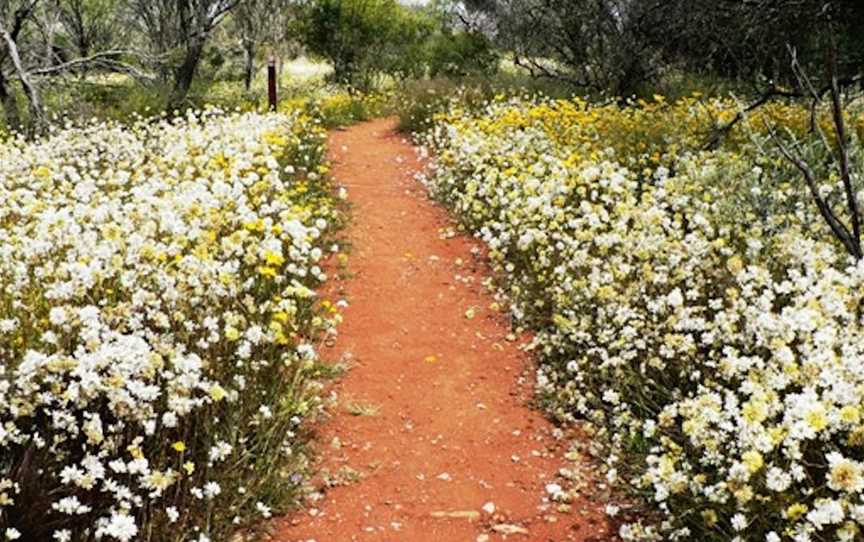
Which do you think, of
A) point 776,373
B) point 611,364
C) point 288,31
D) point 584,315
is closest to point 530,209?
point 584,315

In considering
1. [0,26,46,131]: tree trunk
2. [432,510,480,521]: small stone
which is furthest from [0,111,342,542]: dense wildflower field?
[0,26,46,131]: tree trunk

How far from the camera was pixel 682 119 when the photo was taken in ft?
36.6

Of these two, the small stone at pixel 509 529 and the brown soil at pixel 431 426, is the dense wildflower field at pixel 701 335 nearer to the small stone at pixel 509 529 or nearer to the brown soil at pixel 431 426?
the brown soil at pixel 431 426

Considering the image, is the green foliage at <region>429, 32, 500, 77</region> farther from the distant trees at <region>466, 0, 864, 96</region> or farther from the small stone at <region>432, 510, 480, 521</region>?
the small stone at <region>432, 510, 480, 521</region>

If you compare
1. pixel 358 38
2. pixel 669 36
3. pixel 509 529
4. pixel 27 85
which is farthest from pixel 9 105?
pixel 358 38

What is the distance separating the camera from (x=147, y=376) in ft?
12.0

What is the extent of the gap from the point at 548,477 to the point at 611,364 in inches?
40.9

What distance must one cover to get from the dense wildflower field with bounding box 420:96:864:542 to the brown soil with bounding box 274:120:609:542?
1.21 ft

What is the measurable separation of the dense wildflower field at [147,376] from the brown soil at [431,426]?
1.15ft

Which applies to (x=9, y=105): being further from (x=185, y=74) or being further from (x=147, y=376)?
(x=147, y=376)

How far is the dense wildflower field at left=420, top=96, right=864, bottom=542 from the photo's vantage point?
3416mm

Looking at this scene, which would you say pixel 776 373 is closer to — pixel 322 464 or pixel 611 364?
pixel 611 364

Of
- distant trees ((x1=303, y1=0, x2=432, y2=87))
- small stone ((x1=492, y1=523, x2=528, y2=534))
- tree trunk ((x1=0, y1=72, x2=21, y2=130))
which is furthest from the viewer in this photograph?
distant trees ((x1=303, y1=0, x2=432, y2=87))

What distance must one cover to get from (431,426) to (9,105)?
13.4 m
